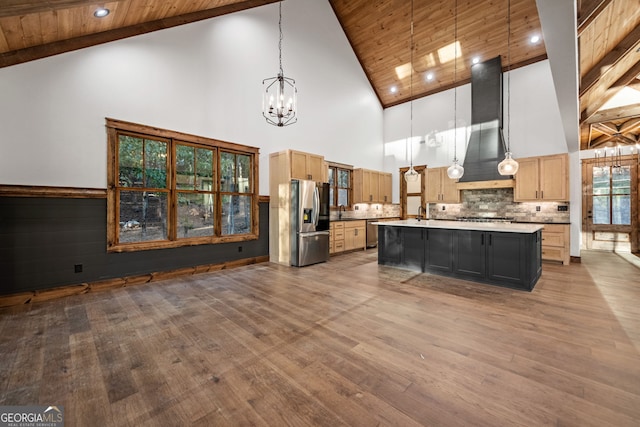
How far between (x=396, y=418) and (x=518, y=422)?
26.1 inches

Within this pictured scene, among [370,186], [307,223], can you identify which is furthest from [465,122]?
[307,223]

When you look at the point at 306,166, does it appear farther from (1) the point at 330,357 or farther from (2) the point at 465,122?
(2) the point at 465,122

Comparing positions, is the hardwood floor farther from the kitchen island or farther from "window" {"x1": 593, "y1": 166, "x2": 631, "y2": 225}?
"window" {"x1": 593, "y1": 166, "x2": 631, "y2": 225}

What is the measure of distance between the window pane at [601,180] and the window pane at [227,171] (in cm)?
971

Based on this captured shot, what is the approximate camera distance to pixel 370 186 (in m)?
8.14

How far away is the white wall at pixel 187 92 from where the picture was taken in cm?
352

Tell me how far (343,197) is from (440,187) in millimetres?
2700

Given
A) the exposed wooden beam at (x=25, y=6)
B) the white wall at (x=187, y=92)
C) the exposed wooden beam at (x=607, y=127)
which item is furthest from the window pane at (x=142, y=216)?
the exposed wooden beam at (x=607, y=127)

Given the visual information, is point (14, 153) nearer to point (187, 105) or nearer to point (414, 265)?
point (187, 105)

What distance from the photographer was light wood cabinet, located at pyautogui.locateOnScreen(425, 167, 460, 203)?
7.35 m

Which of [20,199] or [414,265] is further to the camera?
[414,265]

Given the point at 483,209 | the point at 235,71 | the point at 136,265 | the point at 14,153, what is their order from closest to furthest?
the point at 14,153, the point at 136,265, the point at 235,71, the point at 483,209

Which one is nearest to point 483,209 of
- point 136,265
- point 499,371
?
point 499,371

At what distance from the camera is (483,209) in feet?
23.3
